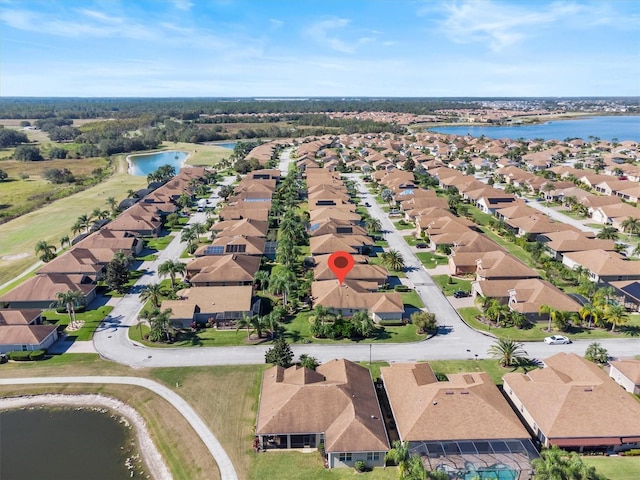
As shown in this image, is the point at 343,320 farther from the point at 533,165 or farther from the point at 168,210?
the point at 533,165

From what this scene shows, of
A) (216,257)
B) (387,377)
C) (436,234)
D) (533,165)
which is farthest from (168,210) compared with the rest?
(533,165)

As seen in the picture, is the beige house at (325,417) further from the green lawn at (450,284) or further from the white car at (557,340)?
the green lawn at (450,284)

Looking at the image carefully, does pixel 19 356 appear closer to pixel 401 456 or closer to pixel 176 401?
pixel 176 401

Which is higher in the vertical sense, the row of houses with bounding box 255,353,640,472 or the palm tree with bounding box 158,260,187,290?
the palm tree with bounding box 158,260,187,290

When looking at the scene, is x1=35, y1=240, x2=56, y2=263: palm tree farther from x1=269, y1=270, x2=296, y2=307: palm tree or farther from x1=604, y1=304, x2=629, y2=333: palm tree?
x1=604, y1=304, x2=629, y2=333: palm tree

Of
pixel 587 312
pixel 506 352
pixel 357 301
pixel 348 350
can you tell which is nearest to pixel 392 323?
pixel 357 301

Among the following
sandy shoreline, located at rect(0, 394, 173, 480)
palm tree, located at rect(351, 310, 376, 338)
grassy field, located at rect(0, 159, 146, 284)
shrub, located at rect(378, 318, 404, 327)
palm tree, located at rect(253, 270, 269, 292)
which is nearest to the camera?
sandy shoreline, located at rect(0, 394, 173, 480)

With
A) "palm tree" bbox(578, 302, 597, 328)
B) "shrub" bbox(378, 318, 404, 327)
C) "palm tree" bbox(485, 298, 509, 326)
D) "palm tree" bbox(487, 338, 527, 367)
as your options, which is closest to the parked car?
"palm tree" bbox(485, 298, 509, 326)
